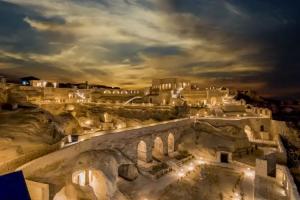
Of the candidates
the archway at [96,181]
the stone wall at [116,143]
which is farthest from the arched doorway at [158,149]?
the archway at [96,181]

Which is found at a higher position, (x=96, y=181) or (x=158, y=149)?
(x=96, y=181)

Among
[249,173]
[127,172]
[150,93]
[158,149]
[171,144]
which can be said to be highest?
[150,93]

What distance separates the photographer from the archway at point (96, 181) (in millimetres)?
20453

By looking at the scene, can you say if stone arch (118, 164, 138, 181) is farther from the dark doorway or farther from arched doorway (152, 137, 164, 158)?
the dark doorway

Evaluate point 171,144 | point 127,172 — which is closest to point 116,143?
point 127,172

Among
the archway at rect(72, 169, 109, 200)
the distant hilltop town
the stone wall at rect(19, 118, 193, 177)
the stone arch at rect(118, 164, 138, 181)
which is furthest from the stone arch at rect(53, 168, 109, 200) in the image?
the distant hilltop town

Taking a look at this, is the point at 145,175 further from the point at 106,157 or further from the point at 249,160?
the point at 249,160

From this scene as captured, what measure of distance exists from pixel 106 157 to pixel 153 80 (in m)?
66.2

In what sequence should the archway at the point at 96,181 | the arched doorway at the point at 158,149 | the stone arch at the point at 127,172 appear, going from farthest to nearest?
the arched doorway at the point at 158,149
the stone arch at the point at 127,172
the archway at the point at 96,181

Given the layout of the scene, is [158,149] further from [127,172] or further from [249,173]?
[249,173]

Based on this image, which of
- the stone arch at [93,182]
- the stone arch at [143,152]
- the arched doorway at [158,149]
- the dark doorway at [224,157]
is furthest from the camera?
the arched doorway at [158,149]

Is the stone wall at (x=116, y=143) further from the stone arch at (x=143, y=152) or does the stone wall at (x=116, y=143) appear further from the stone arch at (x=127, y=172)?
the stone arch at (x=127, y=172)

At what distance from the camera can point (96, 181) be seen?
21438 millimetres

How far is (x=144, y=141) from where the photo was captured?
31.1 meters
